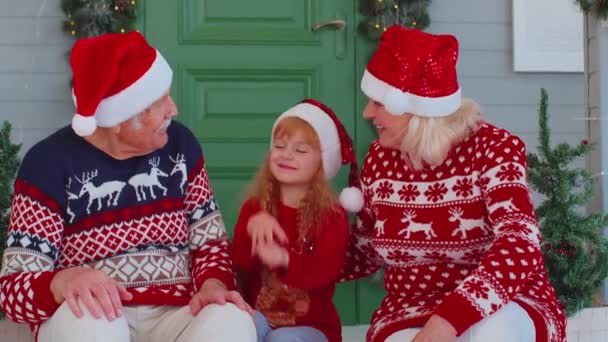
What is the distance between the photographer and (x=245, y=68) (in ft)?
11.7

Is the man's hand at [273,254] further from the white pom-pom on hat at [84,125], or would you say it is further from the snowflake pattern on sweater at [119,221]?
the white pom-pom on hat at [84,125]

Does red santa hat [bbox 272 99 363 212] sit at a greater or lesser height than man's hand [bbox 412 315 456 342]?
greater

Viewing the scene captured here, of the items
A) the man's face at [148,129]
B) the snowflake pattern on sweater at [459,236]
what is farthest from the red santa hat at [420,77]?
the man's face at [148,129]

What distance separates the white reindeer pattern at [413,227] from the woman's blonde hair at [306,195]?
0.24 m

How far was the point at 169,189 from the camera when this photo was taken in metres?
1.99

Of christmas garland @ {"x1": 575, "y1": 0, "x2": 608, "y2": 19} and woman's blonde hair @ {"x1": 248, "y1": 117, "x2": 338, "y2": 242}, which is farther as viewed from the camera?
christmas garland @ {"x1": 575, "y1": 0, "x2": 608, "y2": 19}

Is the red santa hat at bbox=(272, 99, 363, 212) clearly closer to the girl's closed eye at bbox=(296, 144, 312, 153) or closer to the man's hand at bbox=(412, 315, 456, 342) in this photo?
the girl's closed eye at bbox=(296, 144, 312, 153)

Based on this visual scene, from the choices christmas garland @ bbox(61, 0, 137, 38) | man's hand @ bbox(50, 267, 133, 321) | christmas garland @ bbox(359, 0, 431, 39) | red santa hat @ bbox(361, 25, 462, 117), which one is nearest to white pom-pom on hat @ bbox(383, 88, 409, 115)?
red santa hat @ bbox(361, 25, 462, 117)

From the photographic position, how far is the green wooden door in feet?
11.6

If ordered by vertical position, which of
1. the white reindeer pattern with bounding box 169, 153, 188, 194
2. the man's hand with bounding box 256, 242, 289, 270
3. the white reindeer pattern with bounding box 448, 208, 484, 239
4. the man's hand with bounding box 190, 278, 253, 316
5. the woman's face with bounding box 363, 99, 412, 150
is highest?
the woman's face with bounding box 363, 99, 412, 150

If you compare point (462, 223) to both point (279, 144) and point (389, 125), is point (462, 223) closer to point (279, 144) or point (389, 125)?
point (389, 125)

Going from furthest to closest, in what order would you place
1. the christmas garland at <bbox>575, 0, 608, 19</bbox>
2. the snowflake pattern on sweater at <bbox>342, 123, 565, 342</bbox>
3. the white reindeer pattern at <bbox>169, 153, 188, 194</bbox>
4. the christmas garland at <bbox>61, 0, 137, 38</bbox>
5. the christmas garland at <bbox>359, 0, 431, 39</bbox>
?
the christmas garland at <bbox>359, 0, 431, 39</bbox>, the christmas garland at <bbox>61, 0, 137, 38</bbox>, the christmas garland at <bbox>575, 0, 608, 19</bbox>, the white reindeer pattern at <bbox>169, 153, 188, 194</bbox>, the snowflake pattern on sweater at <bbox>342, 123, 565, 342</bbox>

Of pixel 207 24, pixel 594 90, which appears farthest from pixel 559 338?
pixel 207 24

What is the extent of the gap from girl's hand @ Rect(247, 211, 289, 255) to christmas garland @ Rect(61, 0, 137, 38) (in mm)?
1614
